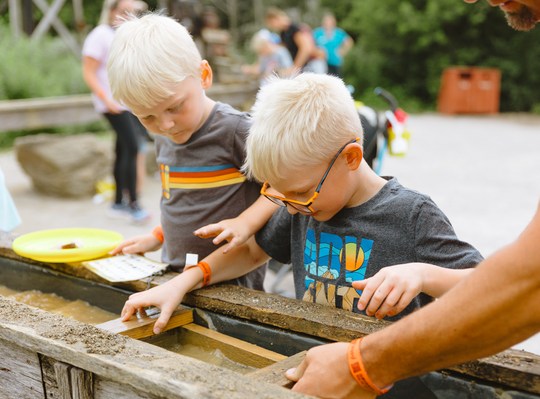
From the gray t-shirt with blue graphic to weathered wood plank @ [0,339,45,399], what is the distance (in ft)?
2.51

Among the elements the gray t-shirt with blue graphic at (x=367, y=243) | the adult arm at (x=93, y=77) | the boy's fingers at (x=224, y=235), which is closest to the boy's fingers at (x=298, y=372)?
the gray t-shirt with blue graphic at (x=367, y=243)

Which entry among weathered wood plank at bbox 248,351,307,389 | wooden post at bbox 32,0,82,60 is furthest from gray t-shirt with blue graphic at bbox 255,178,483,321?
wooden post at bbox 32,0,82,60

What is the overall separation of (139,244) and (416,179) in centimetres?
526

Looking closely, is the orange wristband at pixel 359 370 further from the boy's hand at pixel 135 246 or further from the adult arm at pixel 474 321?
the boy's hand at pixel 135 246

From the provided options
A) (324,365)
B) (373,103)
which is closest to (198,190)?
(324,365)

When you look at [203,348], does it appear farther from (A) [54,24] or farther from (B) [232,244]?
(A) [54,24]

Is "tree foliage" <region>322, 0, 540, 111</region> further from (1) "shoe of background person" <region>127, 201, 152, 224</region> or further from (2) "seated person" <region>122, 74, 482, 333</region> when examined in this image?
(2) "seated person" <region>122, 74, 482, 333</region>

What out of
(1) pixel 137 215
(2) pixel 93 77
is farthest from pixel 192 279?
(2) pixel 93 77

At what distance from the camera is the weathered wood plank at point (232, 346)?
1359 millimetres

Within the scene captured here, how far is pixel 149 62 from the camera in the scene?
156 cm

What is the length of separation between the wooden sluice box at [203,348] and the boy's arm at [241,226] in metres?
0.17

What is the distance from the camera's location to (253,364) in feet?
4.52

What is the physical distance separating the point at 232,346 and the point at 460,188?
5389mm

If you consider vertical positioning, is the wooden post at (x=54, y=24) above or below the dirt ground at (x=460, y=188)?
above
